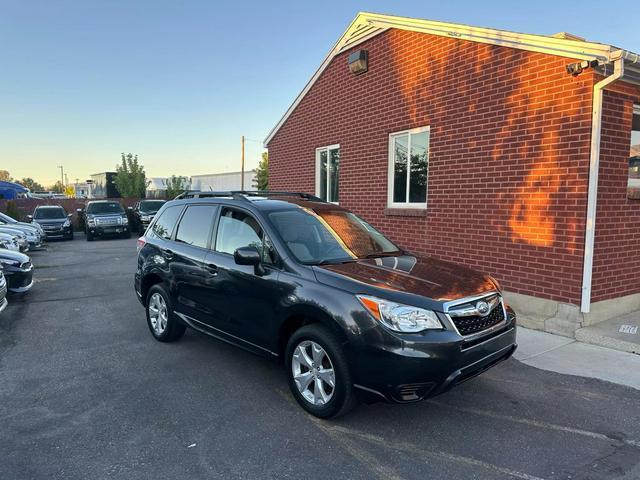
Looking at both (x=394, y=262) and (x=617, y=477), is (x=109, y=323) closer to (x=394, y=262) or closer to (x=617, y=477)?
(x=394, y=262)

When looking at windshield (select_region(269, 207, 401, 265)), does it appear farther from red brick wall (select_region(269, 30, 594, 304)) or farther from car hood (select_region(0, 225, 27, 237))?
car hood (select_region(0, 225, 27, 237))

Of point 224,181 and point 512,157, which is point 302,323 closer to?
point 512,157

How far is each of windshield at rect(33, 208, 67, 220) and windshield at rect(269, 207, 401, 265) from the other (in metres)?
19.3

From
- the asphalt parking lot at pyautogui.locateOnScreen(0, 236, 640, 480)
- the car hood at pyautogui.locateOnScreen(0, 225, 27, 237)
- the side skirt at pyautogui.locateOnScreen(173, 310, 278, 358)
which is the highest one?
the car hood at pyautogui.locateOnScreen(0, 225, 27, 237)

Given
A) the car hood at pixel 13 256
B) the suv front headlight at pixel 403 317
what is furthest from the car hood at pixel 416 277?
the car hood at pixel 13 256

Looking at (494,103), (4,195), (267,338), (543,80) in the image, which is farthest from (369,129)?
(4,195)

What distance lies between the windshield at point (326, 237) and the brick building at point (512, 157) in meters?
2.58

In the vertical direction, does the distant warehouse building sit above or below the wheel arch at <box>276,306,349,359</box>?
above

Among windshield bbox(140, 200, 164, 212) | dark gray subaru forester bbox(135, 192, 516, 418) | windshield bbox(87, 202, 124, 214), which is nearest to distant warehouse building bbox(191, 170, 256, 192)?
windshield bbox(140, 200, 164, 212)

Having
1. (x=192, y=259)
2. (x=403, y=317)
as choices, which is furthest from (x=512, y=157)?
(x=192, y=259)

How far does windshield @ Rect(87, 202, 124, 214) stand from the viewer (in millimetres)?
20516

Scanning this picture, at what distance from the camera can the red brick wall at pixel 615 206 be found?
226 inches

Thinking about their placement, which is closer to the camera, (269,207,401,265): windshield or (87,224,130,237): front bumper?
(269,207,401,265): windshield

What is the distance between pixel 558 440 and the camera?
334 cm
